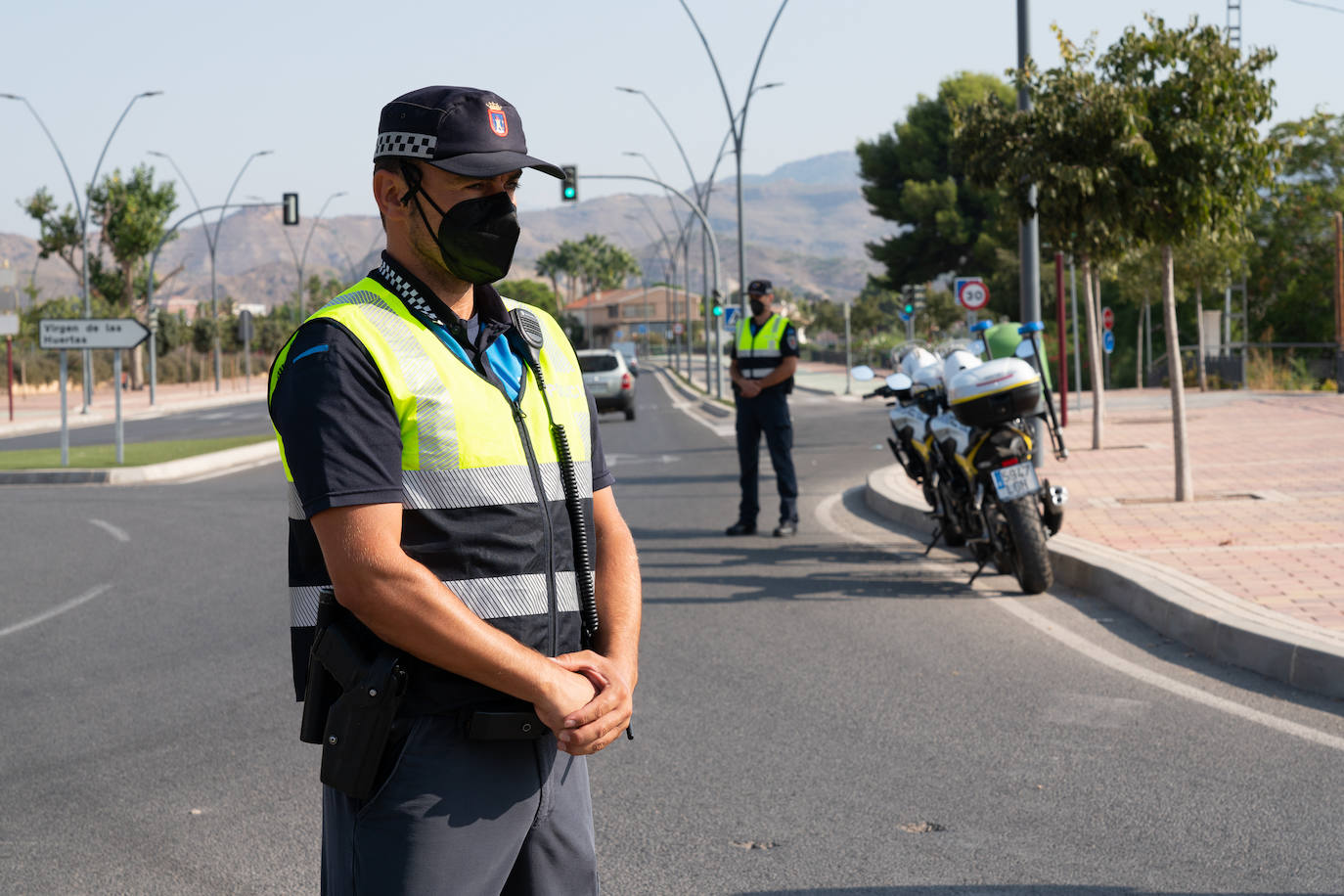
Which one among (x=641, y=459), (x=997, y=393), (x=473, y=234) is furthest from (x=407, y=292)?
(x=641, y=459)

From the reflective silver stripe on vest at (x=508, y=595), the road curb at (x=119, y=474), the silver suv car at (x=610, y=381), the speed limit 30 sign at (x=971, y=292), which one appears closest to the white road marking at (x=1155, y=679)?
the reflective silver stripe on vest at (x=508, y=595)

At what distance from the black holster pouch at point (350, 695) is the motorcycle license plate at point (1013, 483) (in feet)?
20.6

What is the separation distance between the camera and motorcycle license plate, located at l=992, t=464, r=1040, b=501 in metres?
8.03

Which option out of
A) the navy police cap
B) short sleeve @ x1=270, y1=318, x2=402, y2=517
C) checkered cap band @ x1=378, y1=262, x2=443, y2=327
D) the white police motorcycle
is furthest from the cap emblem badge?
the white police motorcycle

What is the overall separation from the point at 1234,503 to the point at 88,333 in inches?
597

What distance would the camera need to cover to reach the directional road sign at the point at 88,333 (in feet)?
64.4

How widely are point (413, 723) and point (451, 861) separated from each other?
209 mm

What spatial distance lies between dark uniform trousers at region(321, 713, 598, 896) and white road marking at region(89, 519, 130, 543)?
10.5 meters

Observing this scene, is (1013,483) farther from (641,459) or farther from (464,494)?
(641,459)

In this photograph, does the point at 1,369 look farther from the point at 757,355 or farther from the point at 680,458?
the point at 757,355

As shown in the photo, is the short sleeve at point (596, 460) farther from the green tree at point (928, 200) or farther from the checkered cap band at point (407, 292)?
the green tree at point (928, 200)

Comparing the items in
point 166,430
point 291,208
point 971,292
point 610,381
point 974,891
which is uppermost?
point 291,208

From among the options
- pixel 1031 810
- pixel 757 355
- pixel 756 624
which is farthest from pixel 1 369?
pixel 1031 810

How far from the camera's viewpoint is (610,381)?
101ft
